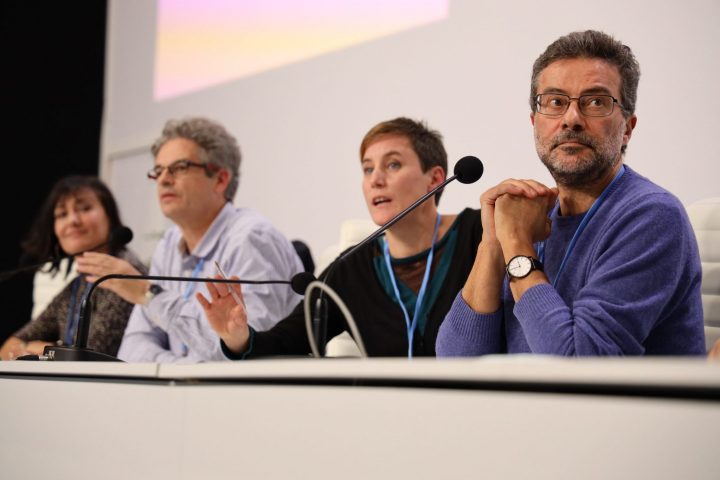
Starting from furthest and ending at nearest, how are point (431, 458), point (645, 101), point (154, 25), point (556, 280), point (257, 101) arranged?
point (154, 25), point (257, 101), point (645, 101), point (556, 280), point (431, 458)

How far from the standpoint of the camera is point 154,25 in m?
4.28

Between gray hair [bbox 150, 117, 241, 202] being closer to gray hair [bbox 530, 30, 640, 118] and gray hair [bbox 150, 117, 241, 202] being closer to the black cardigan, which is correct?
the black cardigan

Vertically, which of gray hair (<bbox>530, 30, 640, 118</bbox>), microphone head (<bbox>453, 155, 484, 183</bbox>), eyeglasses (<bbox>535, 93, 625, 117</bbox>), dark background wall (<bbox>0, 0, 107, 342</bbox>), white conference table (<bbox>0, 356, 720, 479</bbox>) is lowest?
white conference table (<bbox>0, 356, 720, 479</bbox>)

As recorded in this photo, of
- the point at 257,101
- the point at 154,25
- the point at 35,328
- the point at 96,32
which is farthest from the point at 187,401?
the point at 96,32

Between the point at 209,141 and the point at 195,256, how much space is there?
384 millimetres

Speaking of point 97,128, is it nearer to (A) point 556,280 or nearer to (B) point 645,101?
(B) point 645,101

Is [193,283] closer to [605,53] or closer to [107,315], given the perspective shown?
[107,315]

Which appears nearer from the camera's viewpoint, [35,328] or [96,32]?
[35,328]

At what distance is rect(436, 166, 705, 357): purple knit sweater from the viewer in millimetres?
1234

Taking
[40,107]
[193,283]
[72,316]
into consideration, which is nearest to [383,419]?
[193,283]

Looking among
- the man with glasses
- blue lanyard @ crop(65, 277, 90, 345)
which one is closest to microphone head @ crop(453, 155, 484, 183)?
the man with glasses

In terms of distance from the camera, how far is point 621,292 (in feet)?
4.10

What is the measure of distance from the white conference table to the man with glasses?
85 centimetres

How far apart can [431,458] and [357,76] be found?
7.93 ft
